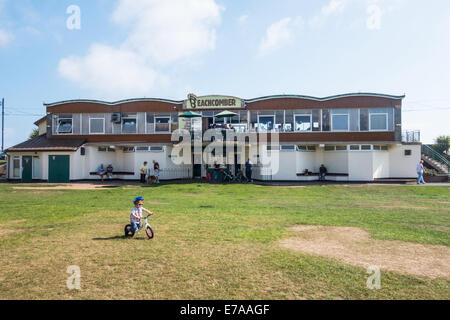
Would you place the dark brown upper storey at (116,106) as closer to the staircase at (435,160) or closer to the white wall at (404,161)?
the white wall at (404,161)

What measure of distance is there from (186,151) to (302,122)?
10.5 m

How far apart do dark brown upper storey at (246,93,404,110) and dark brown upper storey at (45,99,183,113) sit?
705 cm

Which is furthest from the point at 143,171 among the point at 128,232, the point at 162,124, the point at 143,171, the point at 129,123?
the point at 128,232

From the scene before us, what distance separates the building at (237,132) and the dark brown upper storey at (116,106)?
9 centimetres

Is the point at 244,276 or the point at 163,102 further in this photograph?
the point at 163,102

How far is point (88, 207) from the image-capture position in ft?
38.3

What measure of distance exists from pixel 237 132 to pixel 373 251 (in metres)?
18.9

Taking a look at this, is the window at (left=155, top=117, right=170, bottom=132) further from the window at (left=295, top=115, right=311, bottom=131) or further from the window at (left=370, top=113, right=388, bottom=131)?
the window at (left=370, top=113, right=388, bottom=131)

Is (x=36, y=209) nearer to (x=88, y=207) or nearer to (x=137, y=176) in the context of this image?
(x=88, y=207)

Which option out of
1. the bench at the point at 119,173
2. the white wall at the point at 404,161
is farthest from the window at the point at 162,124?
the white wall at the point at 404,161

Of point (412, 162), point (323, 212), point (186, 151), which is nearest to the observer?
point (323, 212)

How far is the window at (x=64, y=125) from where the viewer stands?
27.5 meters

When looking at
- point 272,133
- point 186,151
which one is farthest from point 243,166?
point 186,151

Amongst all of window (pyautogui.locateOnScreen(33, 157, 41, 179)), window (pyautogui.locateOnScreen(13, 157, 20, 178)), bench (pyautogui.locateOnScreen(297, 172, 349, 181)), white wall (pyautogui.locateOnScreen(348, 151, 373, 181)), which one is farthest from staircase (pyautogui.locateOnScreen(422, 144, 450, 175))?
window (pyautogui.locateOnScreen(13, 157, 20, 178))
